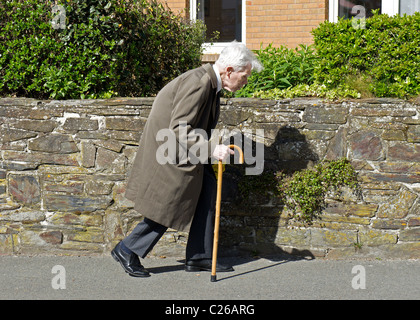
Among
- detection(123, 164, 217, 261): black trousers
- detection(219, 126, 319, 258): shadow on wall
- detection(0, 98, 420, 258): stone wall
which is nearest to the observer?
detection(123, 164, 217, 261): black trousers

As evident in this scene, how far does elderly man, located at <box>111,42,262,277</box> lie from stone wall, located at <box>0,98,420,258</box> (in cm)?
59

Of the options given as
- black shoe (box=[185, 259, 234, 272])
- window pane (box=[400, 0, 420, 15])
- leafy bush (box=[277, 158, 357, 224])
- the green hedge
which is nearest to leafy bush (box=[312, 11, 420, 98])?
leafy bush (box=[277, 158, 357, 224])

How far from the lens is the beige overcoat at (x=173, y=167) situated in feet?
16.6

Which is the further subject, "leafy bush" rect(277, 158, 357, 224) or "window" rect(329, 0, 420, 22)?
"window" rect(329, 0, 420, 22)

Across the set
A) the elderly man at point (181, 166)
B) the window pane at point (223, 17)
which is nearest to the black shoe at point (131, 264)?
the elderly man at point (181, 166)

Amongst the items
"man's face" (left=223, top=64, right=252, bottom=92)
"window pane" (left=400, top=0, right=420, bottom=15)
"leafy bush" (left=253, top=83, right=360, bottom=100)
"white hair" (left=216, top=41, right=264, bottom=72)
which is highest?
"window pane" (left=400, top=0, right=420, bottom=15)

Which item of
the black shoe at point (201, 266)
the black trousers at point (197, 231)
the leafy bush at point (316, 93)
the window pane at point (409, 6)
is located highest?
the window pane at point (409, 6)

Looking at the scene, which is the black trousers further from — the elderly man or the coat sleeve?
the coat sleeve

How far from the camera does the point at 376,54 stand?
21.0ft

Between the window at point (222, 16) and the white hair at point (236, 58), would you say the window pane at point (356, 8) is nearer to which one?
the window at point (222, 16)

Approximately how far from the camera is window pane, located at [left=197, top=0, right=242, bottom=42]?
34.0 ft

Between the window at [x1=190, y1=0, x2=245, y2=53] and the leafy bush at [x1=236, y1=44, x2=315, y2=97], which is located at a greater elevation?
the window at [x1=190, y1=0, x2=245, y2=53]

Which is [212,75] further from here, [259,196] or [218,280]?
[218,280]

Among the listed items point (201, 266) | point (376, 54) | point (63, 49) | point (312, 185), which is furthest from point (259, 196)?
point (63, 49)
